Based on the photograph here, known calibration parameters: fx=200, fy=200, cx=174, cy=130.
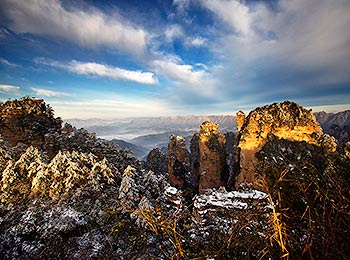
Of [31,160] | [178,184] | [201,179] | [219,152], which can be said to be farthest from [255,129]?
[31,160]

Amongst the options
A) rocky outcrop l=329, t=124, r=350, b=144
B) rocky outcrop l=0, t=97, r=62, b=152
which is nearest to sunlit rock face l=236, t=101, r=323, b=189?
rocky outcrop l=0, t=97, r=62, b=152

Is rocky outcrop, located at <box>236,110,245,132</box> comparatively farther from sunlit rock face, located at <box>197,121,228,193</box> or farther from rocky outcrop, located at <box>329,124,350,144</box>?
rocky outcrop, located at <box>329,124,350,144</box>

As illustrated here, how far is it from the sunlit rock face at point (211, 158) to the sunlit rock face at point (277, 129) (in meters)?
5.81

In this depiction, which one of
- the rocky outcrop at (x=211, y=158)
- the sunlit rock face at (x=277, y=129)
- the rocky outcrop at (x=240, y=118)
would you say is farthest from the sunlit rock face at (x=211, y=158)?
the sunlit rock face at (x=277, y=129)

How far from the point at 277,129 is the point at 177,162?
58.3ft

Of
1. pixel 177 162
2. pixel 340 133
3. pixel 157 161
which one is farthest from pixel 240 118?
pixel 340 133

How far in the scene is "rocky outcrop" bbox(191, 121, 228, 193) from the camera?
32750mm

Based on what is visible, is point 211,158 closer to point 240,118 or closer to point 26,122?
point 240,118

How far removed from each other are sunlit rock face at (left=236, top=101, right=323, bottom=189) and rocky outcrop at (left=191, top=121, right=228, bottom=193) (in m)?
5.81

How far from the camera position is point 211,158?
3322 centimetres

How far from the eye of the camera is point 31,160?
10.9 meters

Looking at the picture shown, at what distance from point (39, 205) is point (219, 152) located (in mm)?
28181

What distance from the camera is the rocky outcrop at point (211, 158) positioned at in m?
32.8

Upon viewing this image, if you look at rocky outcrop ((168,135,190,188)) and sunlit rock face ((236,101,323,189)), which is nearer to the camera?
sunlit rock face ((236,101,323,189))
